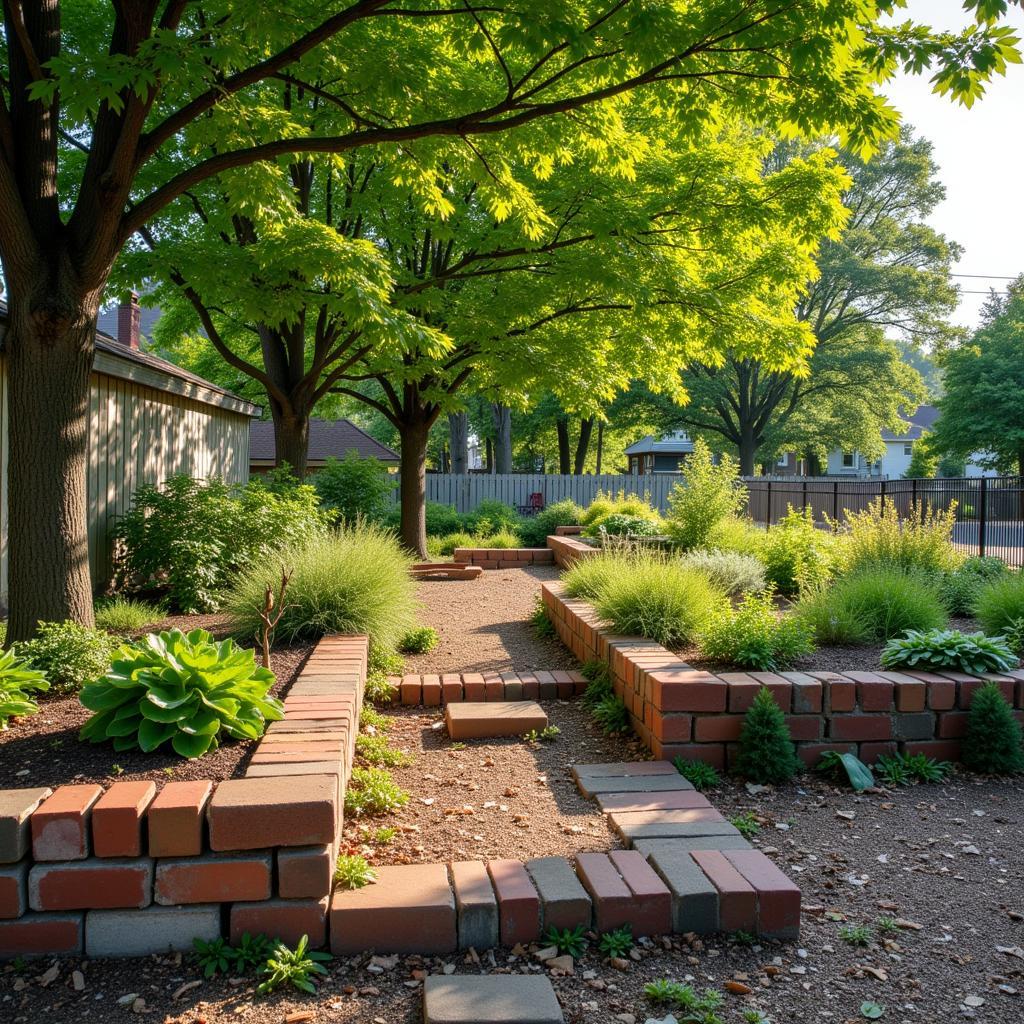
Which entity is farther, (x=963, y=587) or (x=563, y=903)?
(x=963, y=587)

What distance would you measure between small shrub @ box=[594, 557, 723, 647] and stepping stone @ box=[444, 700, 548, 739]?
883 mm

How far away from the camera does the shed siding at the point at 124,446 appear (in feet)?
25.3

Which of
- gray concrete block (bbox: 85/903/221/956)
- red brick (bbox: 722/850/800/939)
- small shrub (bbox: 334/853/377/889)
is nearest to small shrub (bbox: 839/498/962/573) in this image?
red brick (bbox: 722/850/800/939)

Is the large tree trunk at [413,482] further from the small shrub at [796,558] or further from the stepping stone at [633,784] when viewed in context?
the stepping stone at [633,784]

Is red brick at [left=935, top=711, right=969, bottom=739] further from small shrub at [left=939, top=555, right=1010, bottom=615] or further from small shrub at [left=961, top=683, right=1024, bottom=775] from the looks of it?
small shrub at [left=939, top=555, right=1010, bottom=615]

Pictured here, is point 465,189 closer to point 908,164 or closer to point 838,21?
point 838,21

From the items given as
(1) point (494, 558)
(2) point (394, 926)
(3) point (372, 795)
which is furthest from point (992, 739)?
(1) point (494, 558)

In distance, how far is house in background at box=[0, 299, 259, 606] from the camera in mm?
7672

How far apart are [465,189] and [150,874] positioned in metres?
9.75

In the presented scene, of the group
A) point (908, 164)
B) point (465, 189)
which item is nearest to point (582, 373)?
point (465, 189)

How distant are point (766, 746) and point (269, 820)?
7.69 ft

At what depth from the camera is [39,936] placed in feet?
7.69

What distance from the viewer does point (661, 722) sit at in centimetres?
387

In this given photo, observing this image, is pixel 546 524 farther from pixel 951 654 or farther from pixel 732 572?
pixel 951 654
